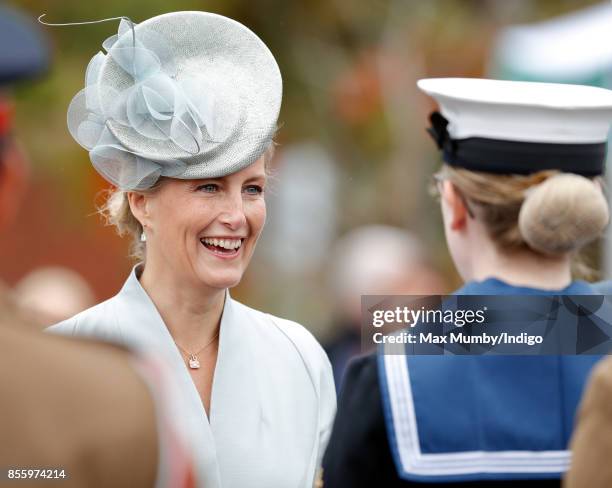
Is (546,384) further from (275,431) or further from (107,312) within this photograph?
(107,312)

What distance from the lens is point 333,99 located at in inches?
621

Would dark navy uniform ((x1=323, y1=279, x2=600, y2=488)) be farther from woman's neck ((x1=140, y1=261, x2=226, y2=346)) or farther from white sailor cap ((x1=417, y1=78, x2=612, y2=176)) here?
woman's neck ((x1=140, y1=261, x2=226, y2=346))

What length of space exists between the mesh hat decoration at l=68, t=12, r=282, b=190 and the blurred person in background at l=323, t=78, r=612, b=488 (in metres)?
0.80

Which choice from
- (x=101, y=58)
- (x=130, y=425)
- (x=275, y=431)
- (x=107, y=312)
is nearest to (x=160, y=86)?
(x=101, y=58)

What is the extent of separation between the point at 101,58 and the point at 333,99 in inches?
465

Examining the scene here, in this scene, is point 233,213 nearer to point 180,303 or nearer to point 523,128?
point 180,303

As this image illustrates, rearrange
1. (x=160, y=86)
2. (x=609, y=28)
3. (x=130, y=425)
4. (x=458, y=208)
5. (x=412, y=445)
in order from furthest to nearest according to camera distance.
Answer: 1. (x=609, y=28)
2. (x=160, y=86)
3. (x=458, y=208)
4. (x=412, y=445)
5. (x=130, y=425)

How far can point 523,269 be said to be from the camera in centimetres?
334

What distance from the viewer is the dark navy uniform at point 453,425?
3.18m

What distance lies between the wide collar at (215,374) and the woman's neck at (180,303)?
4cm

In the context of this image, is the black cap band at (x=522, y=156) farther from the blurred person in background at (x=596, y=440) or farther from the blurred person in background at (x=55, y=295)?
the blurred person in background at (x=55, y=295)

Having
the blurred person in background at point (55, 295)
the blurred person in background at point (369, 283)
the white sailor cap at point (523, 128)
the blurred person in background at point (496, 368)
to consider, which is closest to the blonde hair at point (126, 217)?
the white sailor cap at point (523, 128)

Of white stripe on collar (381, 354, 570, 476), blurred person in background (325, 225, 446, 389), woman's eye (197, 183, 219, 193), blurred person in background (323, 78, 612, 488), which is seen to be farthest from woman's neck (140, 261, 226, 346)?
blurred person in background (325, 225, 446, 389)

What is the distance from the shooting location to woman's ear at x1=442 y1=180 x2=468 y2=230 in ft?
11.2
